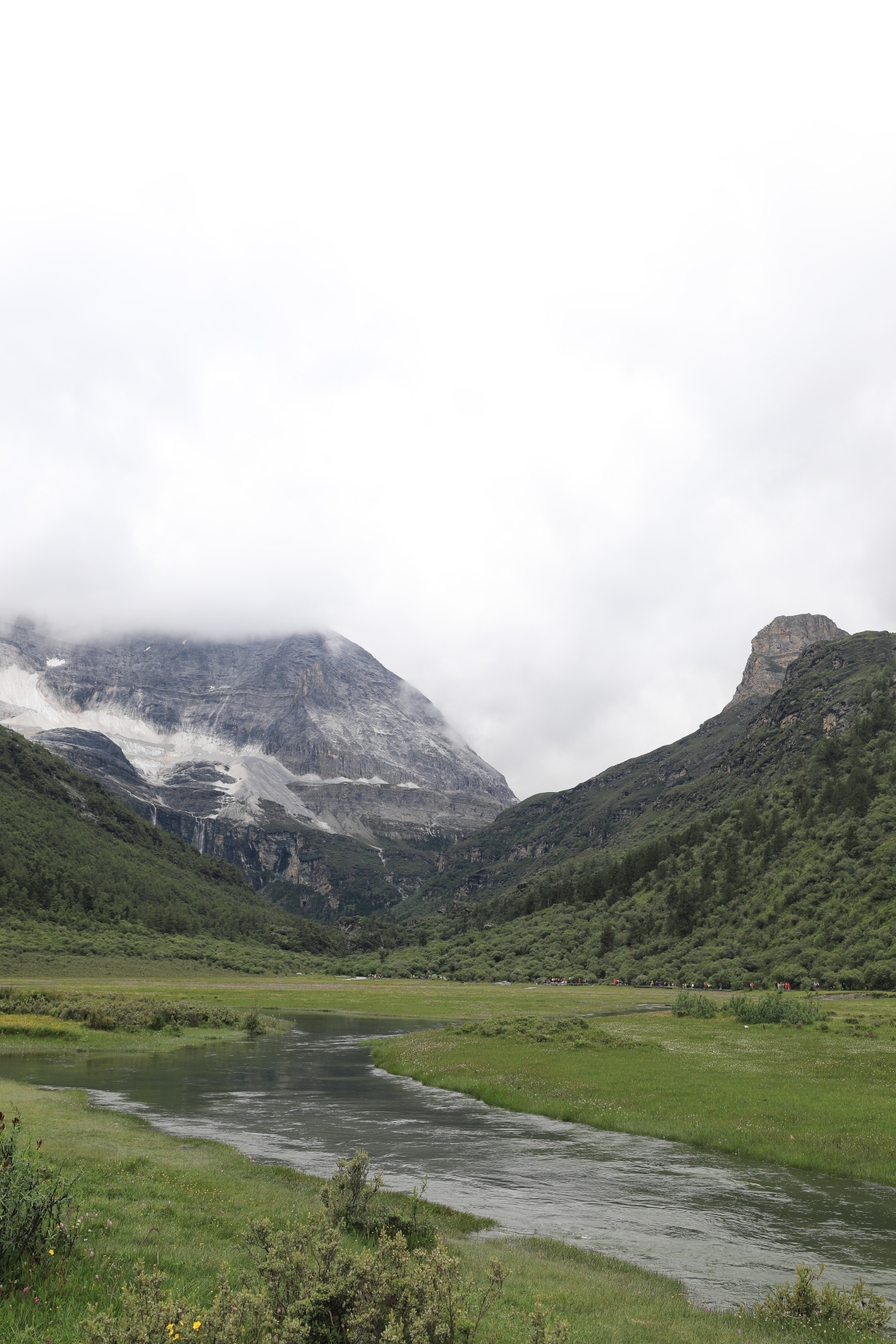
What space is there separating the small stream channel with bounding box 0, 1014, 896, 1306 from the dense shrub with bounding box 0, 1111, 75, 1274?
1328cm

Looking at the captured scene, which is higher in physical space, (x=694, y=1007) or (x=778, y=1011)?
(x=778, y=1011)

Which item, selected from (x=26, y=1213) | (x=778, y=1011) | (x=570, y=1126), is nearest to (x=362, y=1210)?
(x=26, y=1213)

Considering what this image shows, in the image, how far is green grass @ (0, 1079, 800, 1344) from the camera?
12094 millimetres

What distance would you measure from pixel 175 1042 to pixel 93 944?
114 m

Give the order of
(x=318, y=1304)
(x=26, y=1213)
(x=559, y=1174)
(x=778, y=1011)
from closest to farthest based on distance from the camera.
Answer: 1. (x=318, y=1304)
2. (x=26, y=1213)
3. (x=559, y=1174)
4. (x=778, y=1011)

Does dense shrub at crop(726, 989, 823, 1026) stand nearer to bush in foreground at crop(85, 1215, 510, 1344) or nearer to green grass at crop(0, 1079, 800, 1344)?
green grass at crop(0, 1079, 800, 1344)

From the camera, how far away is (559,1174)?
27.7 meters

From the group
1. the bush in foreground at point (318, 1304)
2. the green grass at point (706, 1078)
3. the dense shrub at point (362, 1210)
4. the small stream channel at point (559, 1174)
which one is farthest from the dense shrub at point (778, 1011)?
the bush in foreground at point (318, 1304)

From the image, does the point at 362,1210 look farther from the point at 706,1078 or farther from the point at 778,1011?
the point at 778,1011

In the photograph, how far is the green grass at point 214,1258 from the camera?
39.7 feet

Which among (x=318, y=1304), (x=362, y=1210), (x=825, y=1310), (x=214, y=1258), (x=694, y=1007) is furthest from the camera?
(x=694, y=1007)

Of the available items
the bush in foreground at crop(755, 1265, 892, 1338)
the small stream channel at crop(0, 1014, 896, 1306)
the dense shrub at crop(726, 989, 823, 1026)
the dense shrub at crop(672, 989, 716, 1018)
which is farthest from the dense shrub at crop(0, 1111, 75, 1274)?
the dense shrub at crop(672, 989, 716, 1018)

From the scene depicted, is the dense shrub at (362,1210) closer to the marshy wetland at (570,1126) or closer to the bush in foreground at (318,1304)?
the marshy wetland at (570,1126)

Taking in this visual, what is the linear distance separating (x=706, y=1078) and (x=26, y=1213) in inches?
1553
